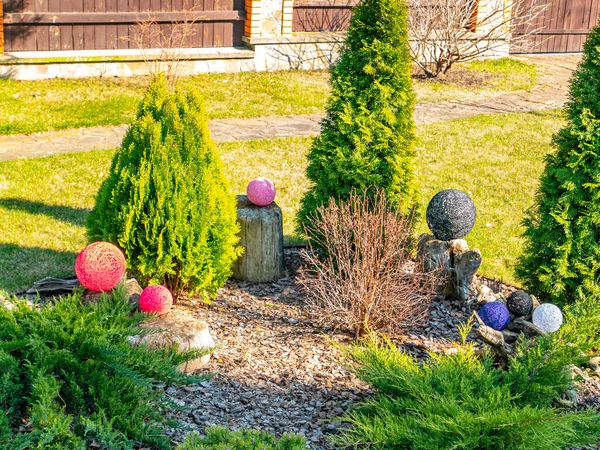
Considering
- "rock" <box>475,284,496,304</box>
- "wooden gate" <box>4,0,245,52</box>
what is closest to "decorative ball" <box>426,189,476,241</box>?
"rock" <box>475,284,496,304</box>

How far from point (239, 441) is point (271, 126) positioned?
788 centimetres

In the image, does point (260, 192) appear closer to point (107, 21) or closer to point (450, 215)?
point (450, 215)

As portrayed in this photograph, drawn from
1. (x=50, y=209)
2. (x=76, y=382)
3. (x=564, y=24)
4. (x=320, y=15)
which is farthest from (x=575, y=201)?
(x=564, y=24)

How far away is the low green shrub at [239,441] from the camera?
366 cm

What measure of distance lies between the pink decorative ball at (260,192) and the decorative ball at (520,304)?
1.96 metres

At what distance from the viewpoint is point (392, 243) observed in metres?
5.21

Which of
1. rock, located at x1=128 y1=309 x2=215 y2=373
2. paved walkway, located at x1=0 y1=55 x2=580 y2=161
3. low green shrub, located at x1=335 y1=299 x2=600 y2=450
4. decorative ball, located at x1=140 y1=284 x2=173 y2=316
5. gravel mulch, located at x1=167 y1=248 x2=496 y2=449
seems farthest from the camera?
paved walkway, located at x1=0 y1=55 x2=580 y2=161

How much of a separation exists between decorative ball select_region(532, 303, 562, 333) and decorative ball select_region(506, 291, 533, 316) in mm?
162

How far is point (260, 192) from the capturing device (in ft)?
20.3

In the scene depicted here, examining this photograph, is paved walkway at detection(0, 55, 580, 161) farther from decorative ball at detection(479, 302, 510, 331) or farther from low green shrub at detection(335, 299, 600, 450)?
low green shrub at detection(335, 299, 600, 450)

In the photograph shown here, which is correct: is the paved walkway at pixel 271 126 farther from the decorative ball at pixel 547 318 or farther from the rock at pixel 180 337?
the decorative ball at pixel 547 318

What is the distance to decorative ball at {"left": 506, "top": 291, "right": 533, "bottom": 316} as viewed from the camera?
5.39 meters

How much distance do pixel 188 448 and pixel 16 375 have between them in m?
0.94

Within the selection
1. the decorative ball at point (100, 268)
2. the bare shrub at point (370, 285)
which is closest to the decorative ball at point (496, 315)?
the bare shrub at point (370, 285)
